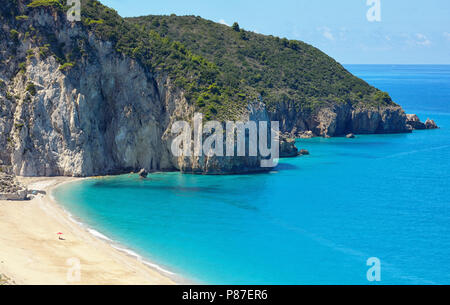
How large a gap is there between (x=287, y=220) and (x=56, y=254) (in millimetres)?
23012

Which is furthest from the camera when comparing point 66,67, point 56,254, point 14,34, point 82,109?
point 14,34

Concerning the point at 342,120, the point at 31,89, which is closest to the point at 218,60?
the point at 342,120

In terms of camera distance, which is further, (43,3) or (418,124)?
(418,124)

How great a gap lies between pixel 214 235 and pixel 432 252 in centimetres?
1912

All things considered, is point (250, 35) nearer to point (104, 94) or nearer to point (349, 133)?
point (349, 133)

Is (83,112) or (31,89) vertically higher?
(31,89)

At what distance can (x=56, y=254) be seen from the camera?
1852 inches

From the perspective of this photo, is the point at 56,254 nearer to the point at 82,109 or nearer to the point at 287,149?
the point at 82,109

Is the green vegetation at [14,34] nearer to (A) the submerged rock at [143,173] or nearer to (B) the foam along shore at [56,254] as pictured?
(A) the submerged rock at [143,173]

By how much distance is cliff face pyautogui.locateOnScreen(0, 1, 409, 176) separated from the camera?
72812 mm

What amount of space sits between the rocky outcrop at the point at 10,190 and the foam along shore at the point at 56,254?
110 cm

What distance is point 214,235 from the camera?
53062mm

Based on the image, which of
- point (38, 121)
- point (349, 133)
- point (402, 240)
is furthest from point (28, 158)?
point (349, 133)

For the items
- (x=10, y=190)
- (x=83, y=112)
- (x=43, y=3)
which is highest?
(x=43, y=3)
